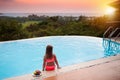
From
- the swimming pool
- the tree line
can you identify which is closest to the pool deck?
the swimming pool

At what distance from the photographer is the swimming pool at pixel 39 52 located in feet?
20.9

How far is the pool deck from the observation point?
3277 millimetres

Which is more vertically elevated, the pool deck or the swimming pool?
the pool deck

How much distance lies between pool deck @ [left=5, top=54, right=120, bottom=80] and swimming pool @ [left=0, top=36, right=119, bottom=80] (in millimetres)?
2513

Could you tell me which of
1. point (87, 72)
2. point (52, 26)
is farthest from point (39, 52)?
point (52, 26)

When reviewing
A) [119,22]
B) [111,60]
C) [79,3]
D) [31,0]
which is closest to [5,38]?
[31,0]

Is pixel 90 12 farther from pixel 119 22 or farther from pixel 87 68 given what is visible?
pixel 87 68

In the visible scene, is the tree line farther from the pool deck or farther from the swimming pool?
the pool deck

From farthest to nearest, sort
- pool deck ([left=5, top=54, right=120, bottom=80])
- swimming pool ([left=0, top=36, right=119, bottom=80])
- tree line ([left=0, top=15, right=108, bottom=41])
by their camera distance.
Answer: tree line ([left=0, top=15, right=108, bottom=41]) → swimming pool ([left=0, top=36, right=119, bottom=80]) → pool deck ([left=5, top=54, right=120, bottom=80])

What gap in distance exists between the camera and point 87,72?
3584 mm

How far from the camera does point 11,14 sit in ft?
41.7

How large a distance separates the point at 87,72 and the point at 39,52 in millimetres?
4818

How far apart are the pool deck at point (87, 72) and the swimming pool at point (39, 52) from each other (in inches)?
99.0

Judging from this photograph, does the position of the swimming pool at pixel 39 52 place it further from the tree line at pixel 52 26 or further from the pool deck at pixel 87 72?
the pool deck at pixel 87 72
